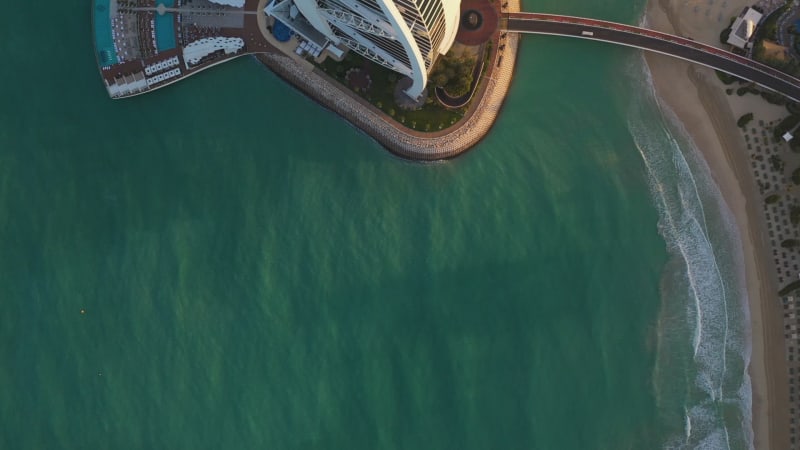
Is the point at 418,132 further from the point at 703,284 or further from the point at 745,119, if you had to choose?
the point at 703,284

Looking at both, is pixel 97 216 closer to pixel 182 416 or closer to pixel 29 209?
pixel 29 209

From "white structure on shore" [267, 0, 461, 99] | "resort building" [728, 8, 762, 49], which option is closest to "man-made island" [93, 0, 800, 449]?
"resort building" [728, 8, 762, 49]

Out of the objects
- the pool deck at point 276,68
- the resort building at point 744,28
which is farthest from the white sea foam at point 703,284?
the pool deck at point 276,68

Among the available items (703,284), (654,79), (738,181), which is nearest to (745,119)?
(738,181)

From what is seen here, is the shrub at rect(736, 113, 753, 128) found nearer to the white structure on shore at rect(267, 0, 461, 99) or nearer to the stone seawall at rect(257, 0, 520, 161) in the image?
the stone seawall at rect(257, 0, 520, 161)

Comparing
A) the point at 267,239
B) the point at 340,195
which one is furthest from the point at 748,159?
the point at 267,239

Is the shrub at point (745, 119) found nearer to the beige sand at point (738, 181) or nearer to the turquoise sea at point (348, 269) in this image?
the beige sand at point (738, 181)
